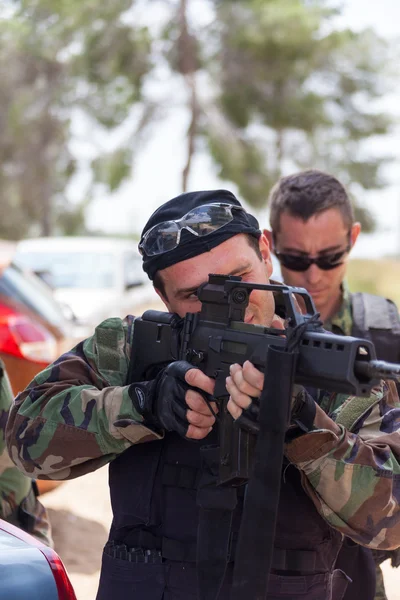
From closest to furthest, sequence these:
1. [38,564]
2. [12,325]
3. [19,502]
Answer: [38,564]
[19,502]
[12,325]

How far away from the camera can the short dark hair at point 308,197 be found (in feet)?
10.4

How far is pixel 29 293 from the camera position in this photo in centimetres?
585

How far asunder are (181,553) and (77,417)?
1.49 ft

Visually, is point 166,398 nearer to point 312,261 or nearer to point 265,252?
point 265,252

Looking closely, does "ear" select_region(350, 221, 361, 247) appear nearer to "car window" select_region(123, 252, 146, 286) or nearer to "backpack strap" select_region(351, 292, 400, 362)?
"backpack strap" select_region(351, 292, 400, 362)

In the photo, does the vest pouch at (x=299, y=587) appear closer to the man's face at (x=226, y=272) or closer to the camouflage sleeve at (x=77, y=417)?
the camouflage sleeve at (x=77, y=417)

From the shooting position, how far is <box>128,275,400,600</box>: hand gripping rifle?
5.75 ft

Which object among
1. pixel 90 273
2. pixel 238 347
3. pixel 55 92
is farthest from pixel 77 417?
pixel 55 92

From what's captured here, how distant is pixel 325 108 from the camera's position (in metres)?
20.7

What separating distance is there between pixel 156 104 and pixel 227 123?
72.8 inches

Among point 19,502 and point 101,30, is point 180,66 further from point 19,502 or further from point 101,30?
point 19,502

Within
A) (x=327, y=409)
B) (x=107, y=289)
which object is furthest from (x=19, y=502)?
(x=107, y=289)

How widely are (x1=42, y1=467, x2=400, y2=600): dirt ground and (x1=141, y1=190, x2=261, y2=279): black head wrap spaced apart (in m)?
2.82

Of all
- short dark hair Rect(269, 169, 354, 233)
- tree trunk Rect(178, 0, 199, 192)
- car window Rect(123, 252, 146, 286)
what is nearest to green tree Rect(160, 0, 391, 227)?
tree trunk Rect(178, 0, 199, 192)
